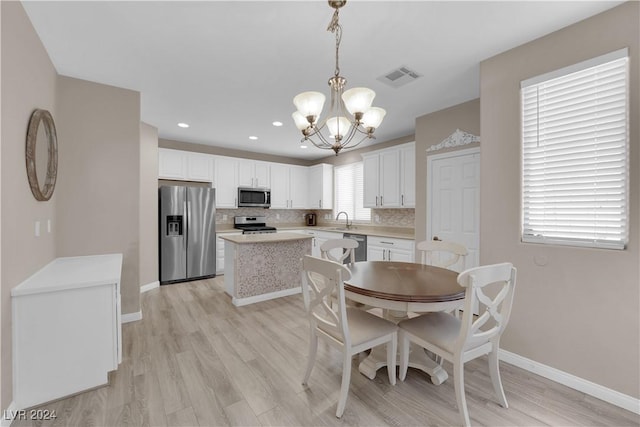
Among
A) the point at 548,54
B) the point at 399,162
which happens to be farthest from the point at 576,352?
the point at 399,162

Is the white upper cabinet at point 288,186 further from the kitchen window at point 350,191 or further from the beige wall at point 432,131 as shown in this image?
the beige wall at point 432,131

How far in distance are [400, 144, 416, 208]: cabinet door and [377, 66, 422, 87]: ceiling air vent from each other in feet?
5.13

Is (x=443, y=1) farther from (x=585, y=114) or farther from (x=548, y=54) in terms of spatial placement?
(x=585, y=114)

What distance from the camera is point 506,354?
2318 mm

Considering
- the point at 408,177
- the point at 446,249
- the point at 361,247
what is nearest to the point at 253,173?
the point at 361,247

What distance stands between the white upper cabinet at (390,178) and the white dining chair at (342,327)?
8.65ft

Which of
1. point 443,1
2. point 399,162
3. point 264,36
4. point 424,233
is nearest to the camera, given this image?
point 443,1

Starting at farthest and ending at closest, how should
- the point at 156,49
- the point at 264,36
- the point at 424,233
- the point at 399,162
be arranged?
the point at 399,162 → the point at 424,233 → the point at 156,49 → the point at 264,36

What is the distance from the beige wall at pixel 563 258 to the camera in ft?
5.74

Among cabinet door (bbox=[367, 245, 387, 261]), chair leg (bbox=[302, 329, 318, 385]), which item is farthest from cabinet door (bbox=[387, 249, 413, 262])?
chair leg (bbox=[302, 329, 318, 385])

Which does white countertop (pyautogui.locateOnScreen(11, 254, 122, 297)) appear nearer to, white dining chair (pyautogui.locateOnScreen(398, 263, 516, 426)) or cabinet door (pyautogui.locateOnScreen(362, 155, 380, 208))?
white dining chair (pyautogui.locateOnScreen(398, 263, 516, 426))

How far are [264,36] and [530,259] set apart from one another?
108 inches

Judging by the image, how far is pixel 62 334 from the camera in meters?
1.85

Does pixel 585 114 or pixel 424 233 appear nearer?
pixel 585 114
